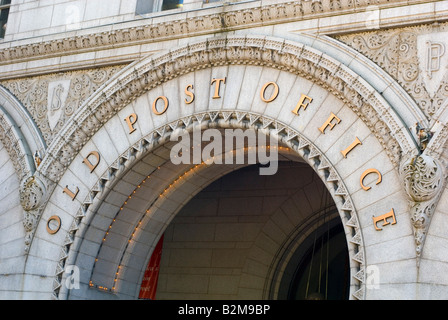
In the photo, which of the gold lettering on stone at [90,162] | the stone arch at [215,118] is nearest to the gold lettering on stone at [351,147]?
the stone arch at [215,118]

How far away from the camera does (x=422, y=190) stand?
38.7ft

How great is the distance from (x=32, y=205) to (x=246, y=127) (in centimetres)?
486

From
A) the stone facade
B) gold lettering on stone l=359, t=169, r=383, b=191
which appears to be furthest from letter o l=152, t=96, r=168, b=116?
gold lettering on stone l=359, t=169, r=383, b=191

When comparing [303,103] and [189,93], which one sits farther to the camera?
[189,93]

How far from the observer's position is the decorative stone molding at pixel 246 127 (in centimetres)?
1245

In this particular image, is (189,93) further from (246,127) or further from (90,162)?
(90,162)

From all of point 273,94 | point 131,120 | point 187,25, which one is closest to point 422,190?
point 273,94

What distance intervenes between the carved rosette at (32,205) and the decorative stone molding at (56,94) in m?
1.03

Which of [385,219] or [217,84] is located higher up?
[217,84]

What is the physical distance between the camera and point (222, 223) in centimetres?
1908

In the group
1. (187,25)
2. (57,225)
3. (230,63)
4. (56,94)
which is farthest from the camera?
(56,94)

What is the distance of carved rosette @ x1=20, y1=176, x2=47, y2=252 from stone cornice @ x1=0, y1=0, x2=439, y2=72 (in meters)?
2.94

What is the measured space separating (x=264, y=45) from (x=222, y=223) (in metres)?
6.04
